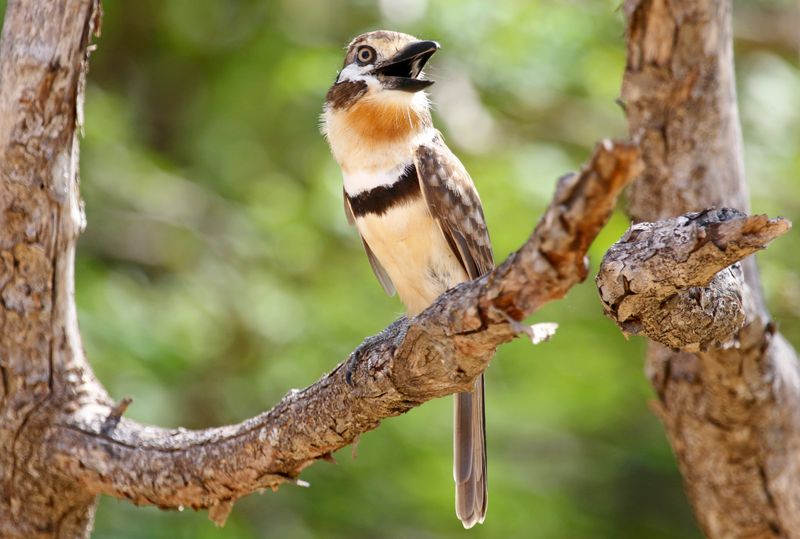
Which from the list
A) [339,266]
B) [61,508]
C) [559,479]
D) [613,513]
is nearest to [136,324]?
[339,266]

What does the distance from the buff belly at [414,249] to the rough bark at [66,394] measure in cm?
82

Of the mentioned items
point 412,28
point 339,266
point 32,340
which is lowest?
point 32,340

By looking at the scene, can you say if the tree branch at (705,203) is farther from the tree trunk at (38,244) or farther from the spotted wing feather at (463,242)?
the tree trunk at (38,244)

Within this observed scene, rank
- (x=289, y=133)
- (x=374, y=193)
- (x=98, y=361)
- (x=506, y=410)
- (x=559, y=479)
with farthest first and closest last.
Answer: (x=289, y=133)
(x=559, y=479)
(x=506, y=410)
(x=98, y=361)
(x=374, y=193)

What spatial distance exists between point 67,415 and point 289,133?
4163 mm

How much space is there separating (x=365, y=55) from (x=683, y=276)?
1984mm

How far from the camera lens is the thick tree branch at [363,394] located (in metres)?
2.50

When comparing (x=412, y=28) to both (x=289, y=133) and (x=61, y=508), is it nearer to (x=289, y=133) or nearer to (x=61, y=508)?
(x=289, y=133)

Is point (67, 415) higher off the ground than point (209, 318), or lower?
lower

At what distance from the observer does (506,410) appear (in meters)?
6.20

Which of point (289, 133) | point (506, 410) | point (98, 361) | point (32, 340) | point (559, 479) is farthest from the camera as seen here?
point (289, 133)

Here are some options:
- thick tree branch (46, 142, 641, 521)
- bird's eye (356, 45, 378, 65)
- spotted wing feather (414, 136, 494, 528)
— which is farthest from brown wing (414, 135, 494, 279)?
thick tree branch (46, 142, 641, 521)

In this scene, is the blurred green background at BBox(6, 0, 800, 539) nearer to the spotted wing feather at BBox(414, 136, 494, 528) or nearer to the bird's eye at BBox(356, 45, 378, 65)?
the spotted wing feather at BBox(414, 136, 494, 528)

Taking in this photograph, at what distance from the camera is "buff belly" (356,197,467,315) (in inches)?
173
